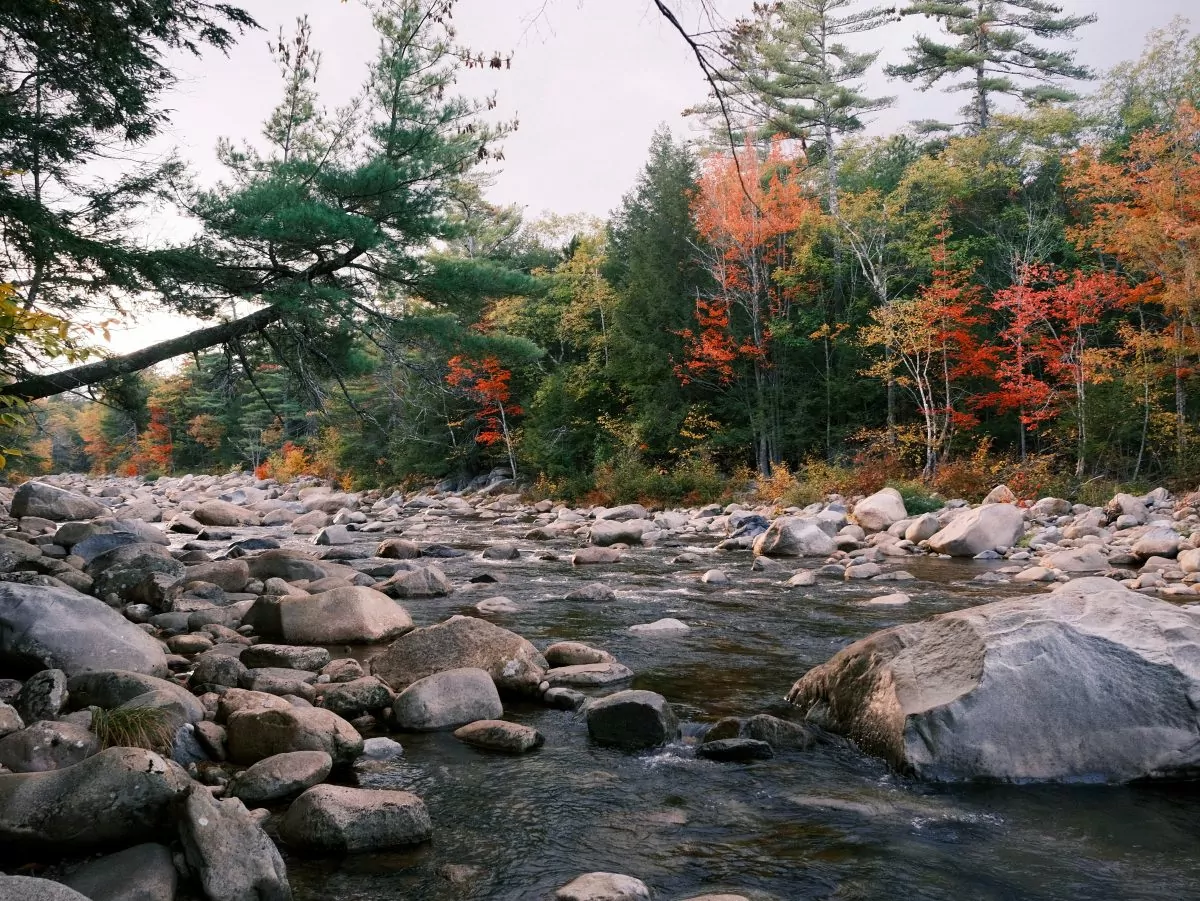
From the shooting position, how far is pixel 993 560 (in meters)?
11.0

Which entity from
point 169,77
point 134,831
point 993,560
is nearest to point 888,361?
point 993,560

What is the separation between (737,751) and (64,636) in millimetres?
3975

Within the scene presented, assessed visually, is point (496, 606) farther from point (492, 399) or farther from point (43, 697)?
point (492, 399)

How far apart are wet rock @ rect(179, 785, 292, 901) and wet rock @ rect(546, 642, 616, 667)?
3120mm

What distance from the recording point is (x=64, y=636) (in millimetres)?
4715

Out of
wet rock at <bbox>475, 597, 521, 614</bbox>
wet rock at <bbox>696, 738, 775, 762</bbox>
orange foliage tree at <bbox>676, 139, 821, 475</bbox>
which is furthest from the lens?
orange foliage tree at <bbox>676, 139, 821, 475</bbox>

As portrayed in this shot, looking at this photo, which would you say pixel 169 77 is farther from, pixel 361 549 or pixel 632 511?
pixel 632 511

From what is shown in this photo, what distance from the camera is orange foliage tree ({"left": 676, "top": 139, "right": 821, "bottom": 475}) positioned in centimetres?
2186

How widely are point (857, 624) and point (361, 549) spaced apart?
374 inches

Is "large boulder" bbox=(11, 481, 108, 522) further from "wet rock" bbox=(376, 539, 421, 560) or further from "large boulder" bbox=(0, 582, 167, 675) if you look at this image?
"large boulder" bbox=(0, 582, 167, 675)

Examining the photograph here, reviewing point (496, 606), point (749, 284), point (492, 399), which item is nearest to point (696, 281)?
point (749, 284)

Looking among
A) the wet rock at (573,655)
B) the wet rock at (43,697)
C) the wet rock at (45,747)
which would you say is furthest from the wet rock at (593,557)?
the wet rock at (45,747)

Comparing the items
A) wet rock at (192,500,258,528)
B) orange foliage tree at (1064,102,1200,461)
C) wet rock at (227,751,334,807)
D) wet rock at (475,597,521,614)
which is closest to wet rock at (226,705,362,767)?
wet rock at (227,751,334,807)

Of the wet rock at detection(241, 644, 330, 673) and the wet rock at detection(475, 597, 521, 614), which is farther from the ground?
the wet rock at detection(241, 644, 330, 673)
